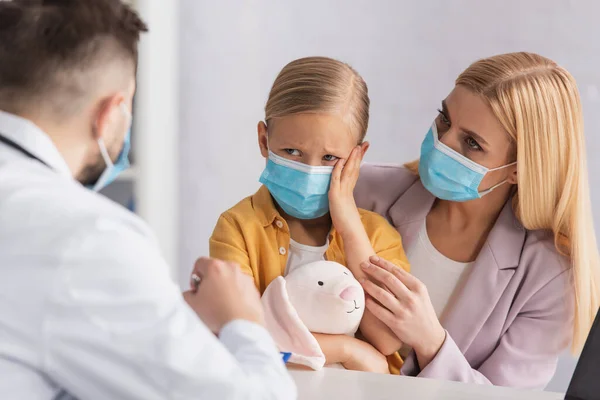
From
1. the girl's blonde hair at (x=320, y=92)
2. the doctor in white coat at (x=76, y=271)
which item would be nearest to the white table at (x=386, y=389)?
the doctor in white coat at (x=76, y=271)

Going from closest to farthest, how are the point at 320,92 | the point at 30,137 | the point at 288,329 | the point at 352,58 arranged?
the point at 30,137, the point at 288,329, the point at 320,92, the point at 352,58

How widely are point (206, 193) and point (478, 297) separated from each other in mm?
1657

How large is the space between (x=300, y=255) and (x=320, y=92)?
1.09ft

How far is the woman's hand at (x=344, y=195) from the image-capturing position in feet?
5.36

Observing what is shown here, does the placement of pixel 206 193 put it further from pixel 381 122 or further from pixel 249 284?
pixel 249 284

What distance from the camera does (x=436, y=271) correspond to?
181 cm

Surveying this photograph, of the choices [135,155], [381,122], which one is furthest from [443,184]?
[135,155]

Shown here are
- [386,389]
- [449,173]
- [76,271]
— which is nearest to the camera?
[76,271]

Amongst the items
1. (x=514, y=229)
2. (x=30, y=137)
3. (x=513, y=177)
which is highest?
(x=30, y=137)

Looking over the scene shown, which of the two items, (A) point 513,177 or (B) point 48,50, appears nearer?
(B) point 48,50

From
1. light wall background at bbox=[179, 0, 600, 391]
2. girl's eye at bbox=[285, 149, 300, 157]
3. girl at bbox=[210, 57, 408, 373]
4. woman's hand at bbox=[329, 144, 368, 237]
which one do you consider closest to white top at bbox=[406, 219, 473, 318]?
girl at bbox=[210, 57, 408, 373]

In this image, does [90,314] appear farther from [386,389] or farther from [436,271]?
[436,271]

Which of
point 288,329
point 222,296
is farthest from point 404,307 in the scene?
point 222,296

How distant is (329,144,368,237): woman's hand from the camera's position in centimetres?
163
